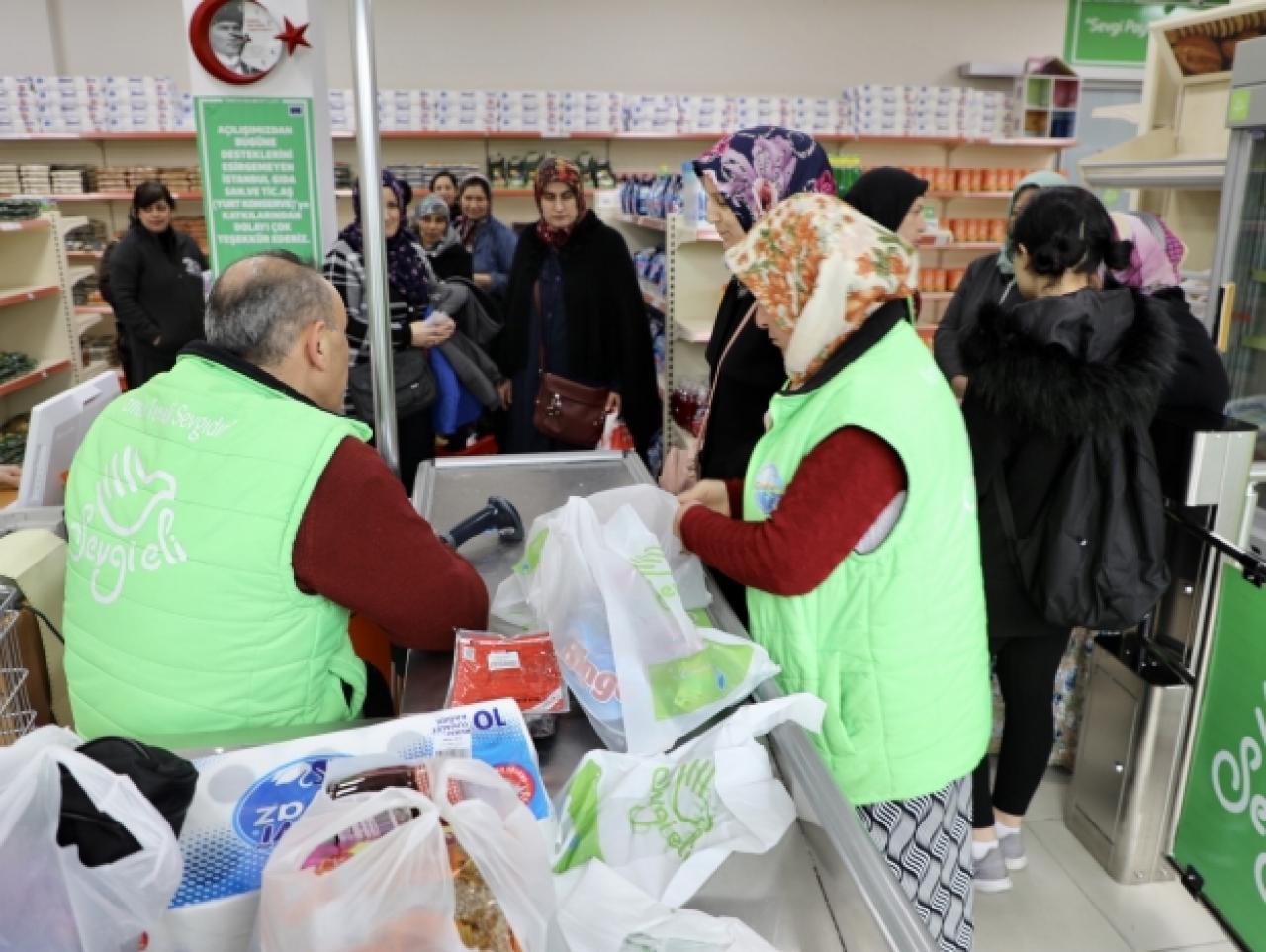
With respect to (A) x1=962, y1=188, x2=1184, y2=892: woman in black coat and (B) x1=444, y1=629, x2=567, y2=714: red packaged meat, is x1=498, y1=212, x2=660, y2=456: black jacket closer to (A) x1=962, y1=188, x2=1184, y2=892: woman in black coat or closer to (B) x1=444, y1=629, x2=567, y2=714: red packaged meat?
(A) x1=962, y1=188, x2=1184, y2=892: woman in black coat

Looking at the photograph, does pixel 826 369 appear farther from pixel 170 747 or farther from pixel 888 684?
pixel 170 747

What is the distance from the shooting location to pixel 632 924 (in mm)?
989

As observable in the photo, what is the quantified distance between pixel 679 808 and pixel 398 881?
0.43 meters

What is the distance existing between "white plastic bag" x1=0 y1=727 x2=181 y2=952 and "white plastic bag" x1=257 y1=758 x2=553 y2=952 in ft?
0.31

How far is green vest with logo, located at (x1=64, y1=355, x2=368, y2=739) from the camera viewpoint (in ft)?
4.41

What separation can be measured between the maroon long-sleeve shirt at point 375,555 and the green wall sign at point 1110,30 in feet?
33.0

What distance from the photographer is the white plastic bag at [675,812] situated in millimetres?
1082

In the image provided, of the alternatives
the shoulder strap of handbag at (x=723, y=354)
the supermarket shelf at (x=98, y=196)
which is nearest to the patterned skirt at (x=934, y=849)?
the shoulder strap of handbag at (x=723, y=354)

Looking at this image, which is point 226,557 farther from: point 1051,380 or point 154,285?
point 154,285

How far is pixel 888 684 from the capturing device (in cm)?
154

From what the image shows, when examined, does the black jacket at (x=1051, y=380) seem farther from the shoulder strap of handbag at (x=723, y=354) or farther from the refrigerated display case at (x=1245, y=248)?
the refrigerated display case at (x=1245, y=248)

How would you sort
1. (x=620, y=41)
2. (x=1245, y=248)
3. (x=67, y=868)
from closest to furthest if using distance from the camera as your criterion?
(x=67, y=868), (x=1245, y=248), (x=620, y=41)

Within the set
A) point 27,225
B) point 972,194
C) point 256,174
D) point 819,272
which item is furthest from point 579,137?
point 819,272

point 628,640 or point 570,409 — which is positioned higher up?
point 628,640
